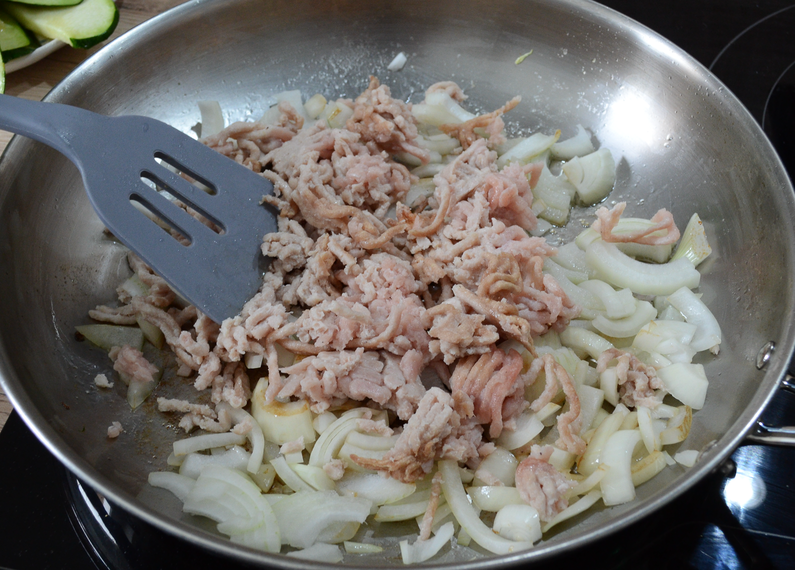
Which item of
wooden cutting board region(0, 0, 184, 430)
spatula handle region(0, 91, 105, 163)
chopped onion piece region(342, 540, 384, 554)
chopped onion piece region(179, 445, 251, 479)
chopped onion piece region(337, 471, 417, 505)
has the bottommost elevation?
chopped onion piece region(342, 540, 384, 554)

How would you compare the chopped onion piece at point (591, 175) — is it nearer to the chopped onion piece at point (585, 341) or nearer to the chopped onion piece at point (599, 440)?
the chopped onion piece at point (585, 341)

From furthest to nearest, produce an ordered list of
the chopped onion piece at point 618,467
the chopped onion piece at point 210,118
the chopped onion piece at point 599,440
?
1. the chopped onion piece at point 210,118
2. the chopped onion piece at point 599,440
3. the chopped onion piece at point 618,467

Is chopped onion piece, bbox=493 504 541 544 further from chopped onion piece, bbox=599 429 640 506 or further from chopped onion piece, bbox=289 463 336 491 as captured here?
chopped onion piece, bbox=289 463 336 491

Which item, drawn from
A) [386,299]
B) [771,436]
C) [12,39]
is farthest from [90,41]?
[771,436]

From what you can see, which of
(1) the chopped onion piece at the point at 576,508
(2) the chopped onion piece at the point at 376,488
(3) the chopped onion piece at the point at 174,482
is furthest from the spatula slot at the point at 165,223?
(1) the chopped onion piece at the point at 576,508

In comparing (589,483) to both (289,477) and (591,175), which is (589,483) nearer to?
(289,477)

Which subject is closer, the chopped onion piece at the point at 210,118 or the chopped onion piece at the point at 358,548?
the chopped onion piece at the point at 358,548

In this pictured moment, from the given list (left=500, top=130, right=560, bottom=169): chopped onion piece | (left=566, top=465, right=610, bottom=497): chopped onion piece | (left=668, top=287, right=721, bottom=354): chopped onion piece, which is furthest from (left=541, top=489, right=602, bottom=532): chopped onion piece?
(left=500, top=130, right=560, bottom=169): chopped onion piece
